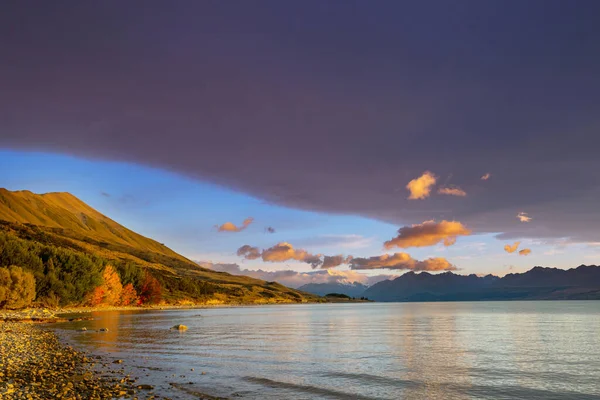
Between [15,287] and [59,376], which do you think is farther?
[15,287]

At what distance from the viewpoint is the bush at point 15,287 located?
132375mm

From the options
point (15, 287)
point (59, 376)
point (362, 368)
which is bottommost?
point (362, 368)

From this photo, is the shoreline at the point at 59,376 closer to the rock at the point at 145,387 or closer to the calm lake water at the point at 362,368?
the rock at the point at 145,387

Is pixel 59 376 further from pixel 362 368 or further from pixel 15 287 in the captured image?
pixel 15 287

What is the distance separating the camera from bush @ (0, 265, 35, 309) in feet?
434

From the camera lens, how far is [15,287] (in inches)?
5305

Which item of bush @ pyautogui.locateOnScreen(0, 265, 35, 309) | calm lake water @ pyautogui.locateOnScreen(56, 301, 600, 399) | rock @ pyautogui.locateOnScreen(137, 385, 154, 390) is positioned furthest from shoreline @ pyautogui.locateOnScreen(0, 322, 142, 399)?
bush @ pyautogui.locateOnScreen(0, 265, 35, 309)

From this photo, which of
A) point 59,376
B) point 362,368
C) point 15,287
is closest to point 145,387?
point 59,376

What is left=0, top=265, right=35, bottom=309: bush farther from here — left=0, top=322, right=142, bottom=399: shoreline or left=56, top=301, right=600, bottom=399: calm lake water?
left=0, top=322, right=142, bottom=399: shoreline

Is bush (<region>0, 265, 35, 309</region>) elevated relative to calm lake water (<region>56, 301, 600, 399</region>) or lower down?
elevated

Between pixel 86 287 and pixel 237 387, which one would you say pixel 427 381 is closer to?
pixel 237 387

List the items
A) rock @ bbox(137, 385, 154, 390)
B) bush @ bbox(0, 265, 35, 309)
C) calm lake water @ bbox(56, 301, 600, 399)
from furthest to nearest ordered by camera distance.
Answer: bush @ bbox(0, 265, 35, 309), calm lake water @ bbox(56, 301, 600, 399), rock @ bbox(137, 385, 154, 390)

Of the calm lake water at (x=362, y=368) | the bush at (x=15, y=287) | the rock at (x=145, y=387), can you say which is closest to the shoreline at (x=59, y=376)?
the rock at (x=145, y=387)

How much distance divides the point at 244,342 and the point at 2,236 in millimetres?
146567
